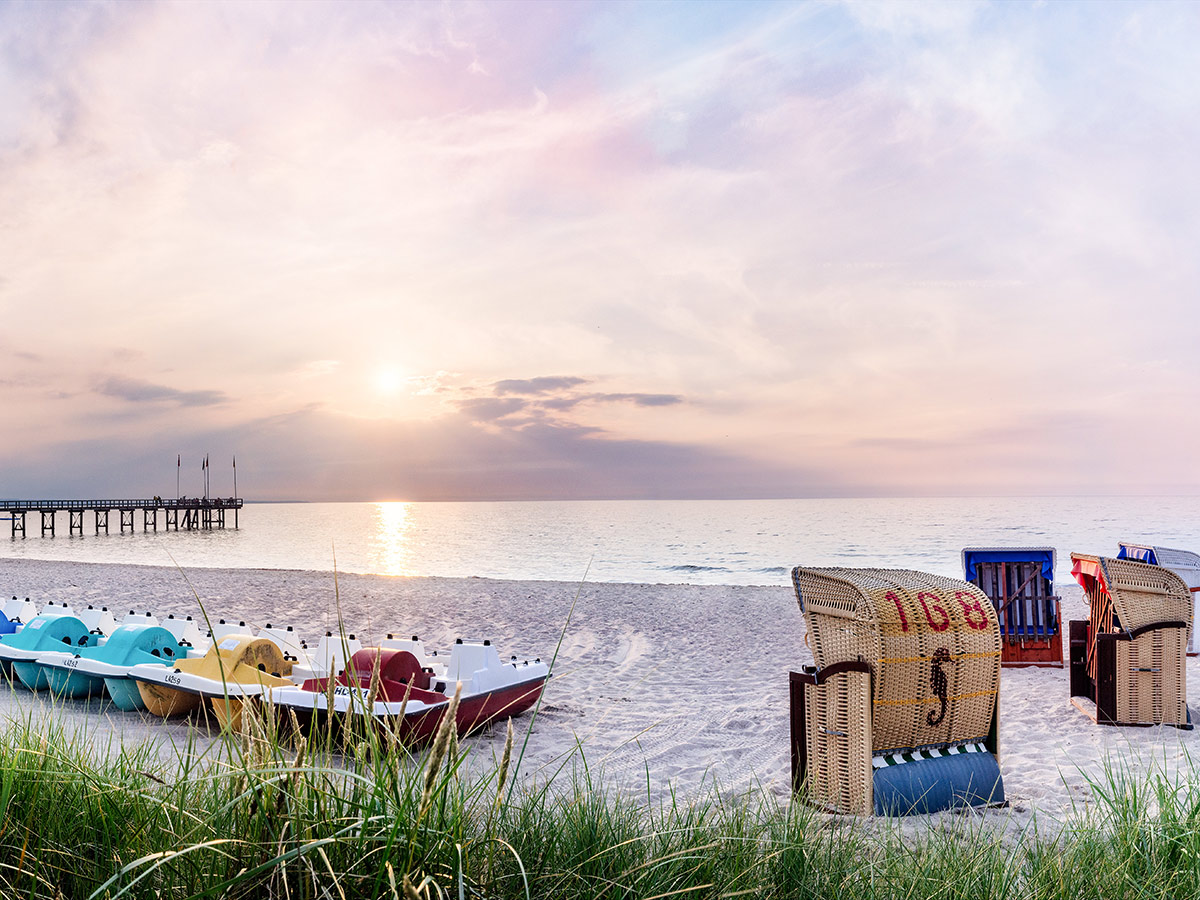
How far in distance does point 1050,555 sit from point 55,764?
858 centimetres

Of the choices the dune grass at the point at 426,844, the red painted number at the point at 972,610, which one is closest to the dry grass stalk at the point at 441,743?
the dune grass at the point at 426,844

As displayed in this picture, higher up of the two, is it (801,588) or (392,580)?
(801,588)

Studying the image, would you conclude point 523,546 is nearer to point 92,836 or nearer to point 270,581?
point 270,581

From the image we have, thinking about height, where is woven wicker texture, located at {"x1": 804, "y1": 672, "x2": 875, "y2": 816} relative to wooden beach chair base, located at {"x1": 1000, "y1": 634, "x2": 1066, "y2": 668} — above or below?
above

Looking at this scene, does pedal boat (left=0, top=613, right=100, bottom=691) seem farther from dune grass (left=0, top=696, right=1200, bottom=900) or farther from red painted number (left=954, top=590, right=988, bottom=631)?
red painted number (left=954, top=590, right=988, bottom=631)

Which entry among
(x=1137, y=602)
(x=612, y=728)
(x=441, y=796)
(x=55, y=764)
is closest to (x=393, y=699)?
(x=612, y=728)

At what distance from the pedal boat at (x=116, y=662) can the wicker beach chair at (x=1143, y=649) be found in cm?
686

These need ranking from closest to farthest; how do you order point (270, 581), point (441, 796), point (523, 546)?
point (441, 796), point (270, 581), point (523, 546)

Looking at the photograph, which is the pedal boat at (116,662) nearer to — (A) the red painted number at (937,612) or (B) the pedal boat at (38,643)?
(B) the pedal boat at (38,643)

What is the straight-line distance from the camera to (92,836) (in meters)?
2.25

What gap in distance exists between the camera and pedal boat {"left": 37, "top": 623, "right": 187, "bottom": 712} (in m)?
5.94

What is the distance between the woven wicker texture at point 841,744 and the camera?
4000 mm

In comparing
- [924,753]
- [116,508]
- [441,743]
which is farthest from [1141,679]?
[116,508]

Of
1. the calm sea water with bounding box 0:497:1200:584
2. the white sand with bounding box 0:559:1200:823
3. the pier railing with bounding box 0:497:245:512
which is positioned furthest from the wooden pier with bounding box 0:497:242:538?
the white sand with bounding box 0:559:1200:823
